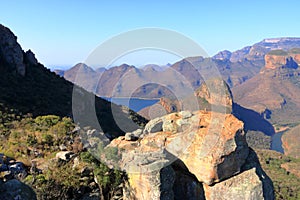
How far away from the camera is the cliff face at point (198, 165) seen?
32.1 feet

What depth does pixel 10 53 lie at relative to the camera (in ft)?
137

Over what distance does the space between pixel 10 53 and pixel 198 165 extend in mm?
39816

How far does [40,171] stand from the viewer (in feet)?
38.5

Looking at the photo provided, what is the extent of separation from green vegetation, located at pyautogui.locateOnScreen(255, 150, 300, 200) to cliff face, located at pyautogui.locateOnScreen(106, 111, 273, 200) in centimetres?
5883

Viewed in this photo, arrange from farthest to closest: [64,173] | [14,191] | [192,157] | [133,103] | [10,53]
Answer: [133,103]
[10,53]
[64,173]
[192,157]
[14,191]

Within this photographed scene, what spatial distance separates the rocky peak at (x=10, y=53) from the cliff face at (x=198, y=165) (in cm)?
3599

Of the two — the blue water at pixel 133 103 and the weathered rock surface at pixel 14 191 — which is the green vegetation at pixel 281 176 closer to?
the blue water at pixel 133 103

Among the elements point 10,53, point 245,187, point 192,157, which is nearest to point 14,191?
point 192,157

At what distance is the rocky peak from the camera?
41375mm

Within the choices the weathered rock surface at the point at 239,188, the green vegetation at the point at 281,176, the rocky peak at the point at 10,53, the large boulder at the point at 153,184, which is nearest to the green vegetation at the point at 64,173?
the large boulder at the point at 153,184

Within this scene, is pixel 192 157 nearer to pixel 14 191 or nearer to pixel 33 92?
pixel 14 191

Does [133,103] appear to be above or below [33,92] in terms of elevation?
below

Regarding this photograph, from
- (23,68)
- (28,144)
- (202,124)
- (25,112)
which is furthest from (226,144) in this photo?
(23,68)

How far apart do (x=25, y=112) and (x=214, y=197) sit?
2820 cm
